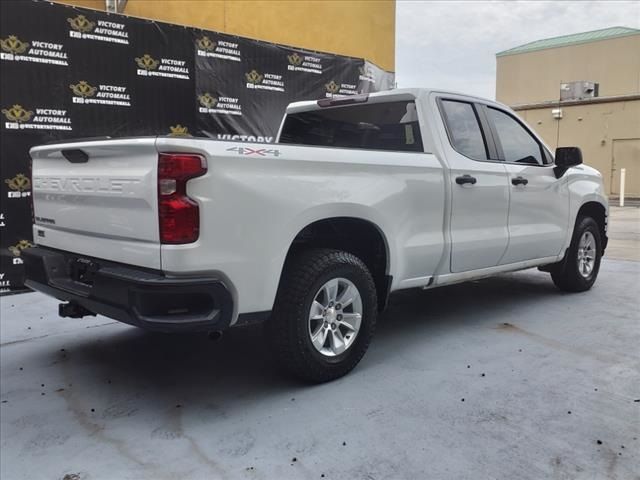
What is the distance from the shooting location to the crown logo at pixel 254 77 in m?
7.85

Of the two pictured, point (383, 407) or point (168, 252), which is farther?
point (383, 407)

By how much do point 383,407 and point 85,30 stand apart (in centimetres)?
541

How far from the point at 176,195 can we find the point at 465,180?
2.36 metres

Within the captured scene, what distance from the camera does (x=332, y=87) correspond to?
9039mm

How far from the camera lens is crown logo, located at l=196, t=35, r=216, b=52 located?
7176mm

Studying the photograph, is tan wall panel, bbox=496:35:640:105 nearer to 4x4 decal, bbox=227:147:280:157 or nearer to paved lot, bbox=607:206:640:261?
paved lot, bbox=607:206:640:261

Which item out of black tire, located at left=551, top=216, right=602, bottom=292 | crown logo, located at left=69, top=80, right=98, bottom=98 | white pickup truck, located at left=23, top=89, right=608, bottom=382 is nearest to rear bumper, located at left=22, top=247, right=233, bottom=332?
white pickup truck, located at left=23, top=89, right=608, bottom=382

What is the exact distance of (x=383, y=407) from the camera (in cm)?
315

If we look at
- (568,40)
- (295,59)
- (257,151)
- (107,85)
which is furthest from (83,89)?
(568,40)

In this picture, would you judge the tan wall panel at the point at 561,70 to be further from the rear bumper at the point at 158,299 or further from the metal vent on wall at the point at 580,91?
the rear bumper at the point at 158,299

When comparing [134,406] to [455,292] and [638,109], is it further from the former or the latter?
[638,109]

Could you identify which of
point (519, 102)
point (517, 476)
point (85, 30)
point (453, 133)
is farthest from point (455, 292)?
point (519, 102)

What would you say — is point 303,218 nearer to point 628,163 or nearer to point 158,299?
point 158,299

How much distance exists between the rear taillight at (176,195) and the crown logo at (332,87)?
6.64 m
